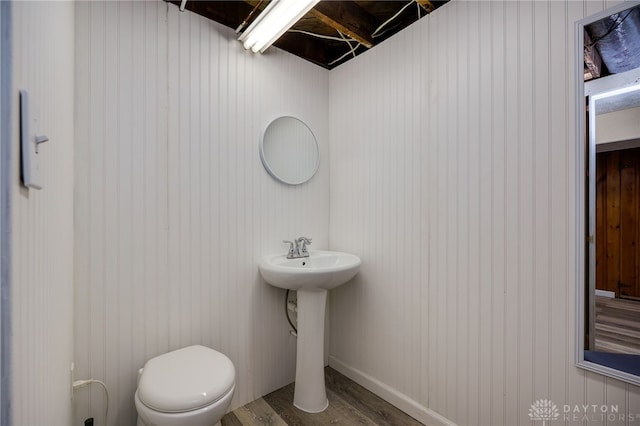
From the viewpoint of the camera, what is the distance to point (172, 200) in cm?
156

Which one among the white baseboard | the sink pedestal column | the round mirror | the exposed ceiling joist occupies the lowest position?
the white baseboard

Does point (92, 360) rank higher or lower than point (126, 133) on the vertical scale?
lower

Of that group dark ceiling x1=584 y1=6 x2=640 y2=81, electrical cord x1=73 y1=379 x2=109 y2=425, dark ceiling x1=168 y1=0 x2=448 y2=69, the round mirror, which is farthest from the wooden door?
electrical cord x1=73 y1=379 x2=109 y2=425

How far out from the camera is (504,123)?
1.39 meters

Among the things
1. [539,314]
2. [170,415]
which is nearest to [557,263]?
[539,314]

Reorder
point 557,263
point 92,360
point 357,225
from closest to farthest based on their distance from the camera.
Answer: point 557,263 → point 92,360 → point 357,225

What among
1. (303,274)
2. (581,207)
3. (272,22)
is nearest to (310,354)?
(303,274)

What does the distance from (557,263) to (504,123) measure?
25.8 inches

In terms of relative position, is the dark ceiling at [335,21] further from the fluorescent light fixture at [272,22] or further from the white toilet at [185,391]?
the white toilet at [185,391]

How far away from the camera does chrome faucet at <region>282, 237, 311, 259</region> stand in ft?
6.31

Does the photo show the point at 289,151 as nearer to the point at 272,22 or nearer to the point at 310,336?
the point at 272,22

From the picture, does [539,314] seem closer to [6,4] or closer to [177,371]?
[177,371]

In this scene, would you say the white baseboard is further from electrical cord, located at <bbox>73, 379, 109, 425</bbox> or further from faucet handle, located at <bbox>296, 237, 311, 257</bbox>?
electrical cord, located at <bbox>73, 379, 109, 425</bbox>

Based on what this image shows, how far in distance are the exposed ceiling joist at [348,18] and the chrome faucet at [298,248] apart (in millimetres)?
1290
